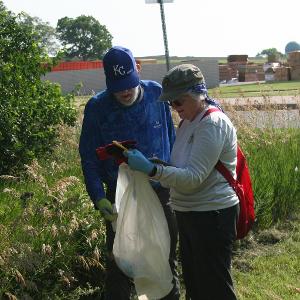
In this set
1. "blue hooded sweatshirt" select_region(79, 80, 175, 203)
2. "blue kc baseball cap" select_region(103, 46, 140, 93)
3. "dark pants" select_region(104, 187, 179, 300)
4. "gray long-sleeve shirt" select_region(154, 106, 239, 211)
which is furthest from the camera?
"dark pants" select_region(104, 187, 179, 300)

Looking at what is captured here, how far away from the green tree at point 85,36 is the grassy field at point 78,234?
94965 millimetres

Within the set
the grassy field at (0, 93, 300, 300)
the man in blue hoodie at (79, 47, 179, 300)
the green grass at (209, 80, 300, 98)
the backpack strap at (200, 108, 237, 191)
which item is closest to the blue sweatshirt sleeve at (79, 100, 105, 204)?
the man in blue hoodie at (79, 47, 179, 300)

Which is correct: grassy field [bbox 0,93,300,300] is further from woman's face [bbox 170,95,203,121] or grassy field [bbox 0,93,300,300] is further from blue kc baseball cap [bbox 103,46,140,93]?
woman's face [bbox 170,95,203,121]

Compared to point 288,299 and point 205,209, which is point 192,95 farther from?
point 288,299

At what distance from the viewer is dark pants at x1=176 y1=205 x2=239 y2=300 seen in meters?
2.87

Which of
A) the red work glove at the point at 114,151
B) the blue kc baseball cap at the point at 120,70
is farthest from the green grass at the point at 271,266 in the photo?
the blue kc baseball cap at the point at 120,70

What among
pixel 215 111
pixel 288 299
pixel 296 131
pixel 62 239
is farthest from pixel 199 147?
pixel 296 131

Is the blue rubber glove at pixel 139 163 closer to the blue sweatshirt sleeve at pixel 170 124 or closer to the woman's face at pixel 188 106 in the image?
the woman's face at pixel 188 106

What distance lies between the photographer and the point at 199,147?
2.68m

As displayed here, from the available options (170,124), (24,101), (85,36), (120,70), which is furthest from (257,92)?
(85,36)

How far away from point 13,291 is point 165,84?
1658 millimetres

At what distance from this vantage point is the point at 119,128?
3217mm

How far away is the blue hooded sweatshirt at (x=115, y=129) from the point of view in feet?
10.5

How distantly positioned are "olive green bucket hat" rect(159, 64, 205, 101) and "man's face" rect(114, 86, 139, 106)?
12.7 inches
